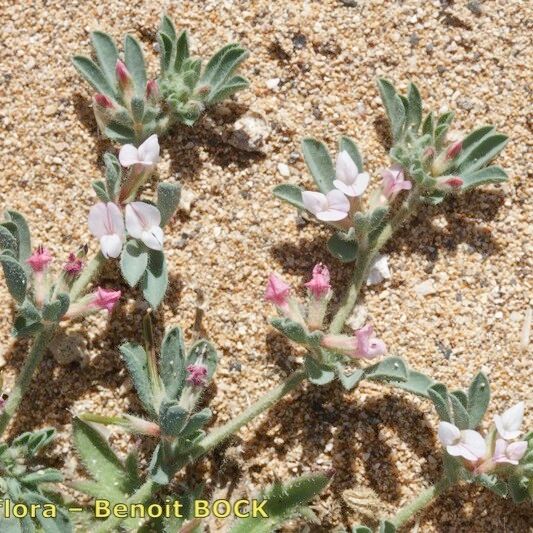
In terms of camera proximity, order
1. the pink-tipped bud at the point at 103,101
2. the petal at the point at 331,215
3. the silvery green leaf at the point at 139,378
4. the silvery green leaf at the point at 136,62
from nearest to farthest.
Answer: the silvery green leaf at the point at 139,378, the petal at the point at 331,215, the pink-tipped bud at the point at 103,101, the silvery green leaf at the point at 136,62

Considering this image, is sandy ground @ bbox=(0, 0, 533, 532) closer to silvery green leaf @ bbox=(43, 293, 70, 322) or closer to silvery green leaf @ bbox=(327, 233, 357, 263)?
silvery green leaf @ bbox=(327, 233, 357, 263)

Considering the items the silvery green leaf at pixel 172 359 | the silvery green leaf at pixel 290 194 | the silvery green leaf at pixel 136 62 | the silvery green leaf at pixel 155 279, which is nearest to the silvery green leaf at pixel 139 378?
the silvery green leaf at pixel 172 359

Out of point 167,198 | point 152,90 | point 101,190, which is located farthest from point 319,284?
point 152,90

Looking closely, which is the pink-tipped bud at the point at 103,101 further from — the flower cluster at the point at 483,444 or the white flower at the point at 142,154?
the flower cluster at the point at 483,444

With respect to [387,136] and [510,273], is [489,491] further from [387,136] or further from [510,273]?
[387,136]

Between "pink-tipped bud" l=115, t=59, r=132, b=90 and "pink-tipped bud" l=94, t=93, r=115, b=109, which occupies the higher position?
"pink-tipped bud" l=115, t=59, r=132, b=90

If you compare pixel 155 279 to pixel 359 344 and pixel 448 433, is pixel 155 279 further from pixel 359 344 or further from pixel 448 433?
pixel 448 433

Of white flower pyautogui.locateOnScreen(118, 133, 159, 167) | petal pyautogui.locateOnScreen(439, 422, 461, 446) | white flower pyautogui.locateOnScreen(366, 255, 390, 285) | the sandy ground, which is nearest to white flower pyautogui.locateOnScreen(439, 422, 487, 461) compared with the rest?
petal pyautogui.locateOnScreen(439, 422, 461, 446)

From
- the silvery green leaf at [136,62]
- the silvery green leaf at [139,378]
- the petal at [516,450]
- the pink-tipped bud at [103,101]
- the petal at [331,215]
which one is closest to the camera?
the petal at [516,450]
